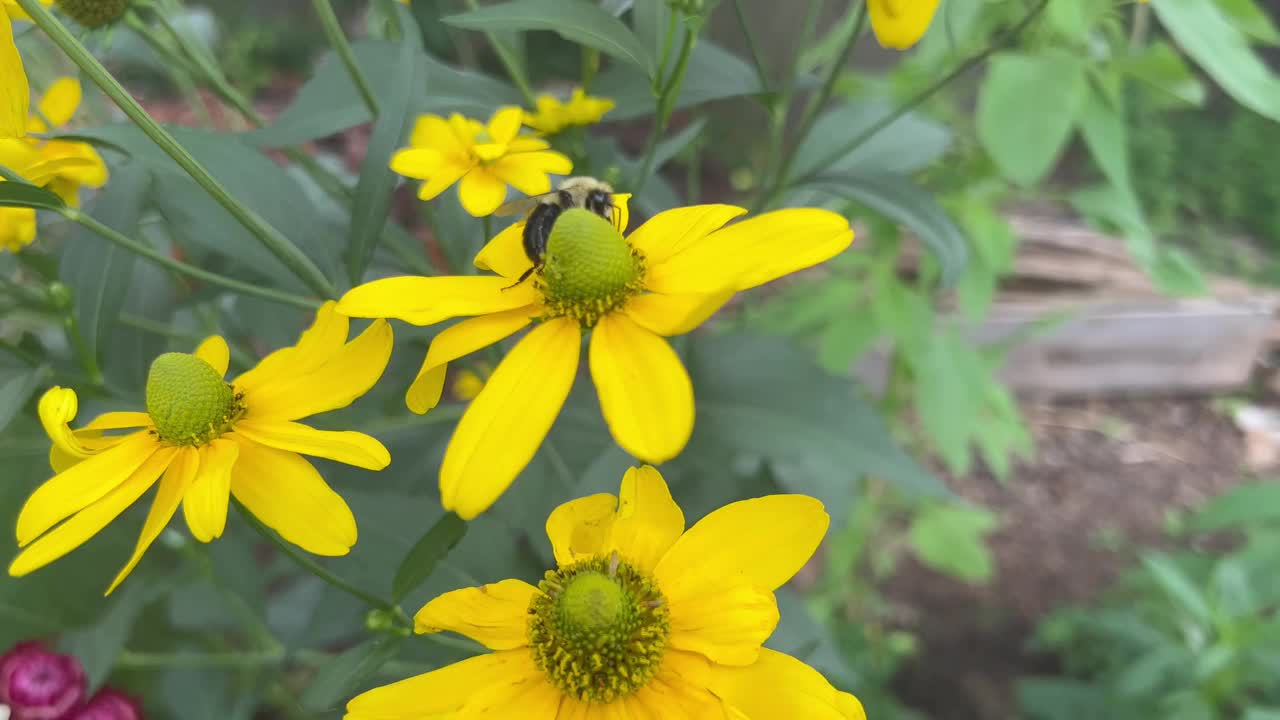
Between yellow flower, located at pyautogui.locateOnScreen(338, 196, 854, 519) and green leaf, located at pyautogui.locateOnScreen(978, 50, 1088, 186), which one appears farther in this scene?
green leaf, located at pyautogui.locateOnScreen(978, 50, 1088, 186)

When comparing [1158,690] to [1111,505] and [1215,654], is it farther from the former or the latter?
[1111,505]

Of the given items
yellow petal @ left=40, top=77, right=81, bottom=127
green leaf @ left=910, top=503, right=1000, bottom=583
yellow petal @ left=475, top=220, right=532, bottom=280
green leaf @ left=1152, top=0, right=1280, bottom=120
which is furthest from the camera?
green leaf @ left=910, top=503, right=1000, bottom=583

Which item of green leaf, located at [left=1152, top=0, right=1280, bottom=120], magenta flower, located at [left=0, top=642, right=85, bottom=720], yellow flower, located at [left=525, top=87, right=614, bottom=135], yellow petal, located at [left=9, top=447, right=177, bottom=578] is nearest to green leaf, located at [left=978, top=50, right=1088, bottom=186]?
green leaf, located at [left=1152, top=0, right=1280, bottom=120]

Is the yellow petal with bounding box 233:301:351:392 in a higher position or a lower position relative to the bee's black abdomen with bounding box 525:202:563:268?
lower

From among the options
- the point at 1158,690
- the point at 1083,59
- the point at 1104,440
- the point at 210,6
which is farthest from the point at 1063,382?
the point at 210,6

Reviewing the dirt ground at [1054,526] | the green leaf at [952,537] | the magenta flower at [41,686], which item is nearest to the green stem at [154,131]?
the magenta flower at [41,686]

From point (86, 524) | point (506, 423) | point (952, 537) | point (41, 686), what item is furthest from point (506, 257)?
point (952, 537)

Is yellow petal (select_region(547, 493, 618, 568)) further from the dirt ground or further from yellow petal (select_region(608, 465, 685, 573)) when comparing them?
the dirt ground
